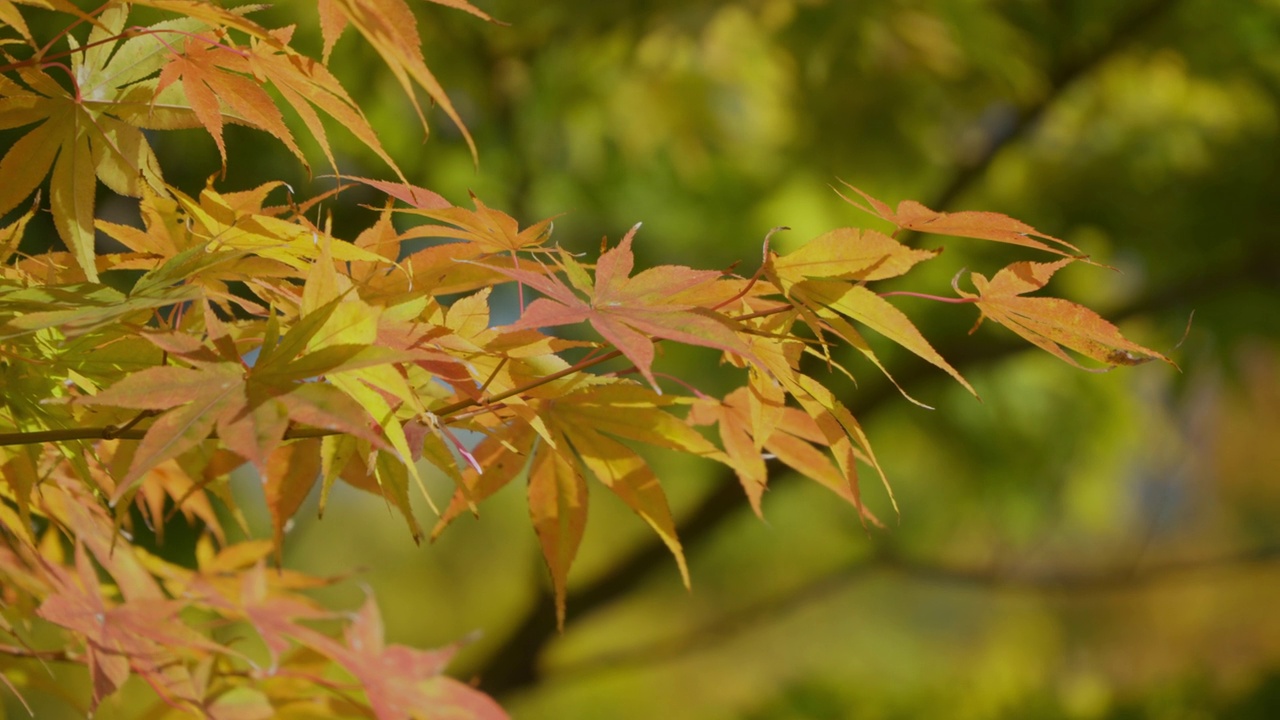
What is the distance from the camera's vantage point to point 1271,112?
84.6 inches

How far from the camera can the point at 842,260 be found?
364 mm

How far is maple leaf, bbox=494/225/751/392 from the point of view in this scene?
0.31m

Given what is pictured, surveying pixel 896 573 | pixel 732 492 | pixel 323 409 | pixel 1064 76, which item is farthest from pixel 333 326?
pixel 896 573

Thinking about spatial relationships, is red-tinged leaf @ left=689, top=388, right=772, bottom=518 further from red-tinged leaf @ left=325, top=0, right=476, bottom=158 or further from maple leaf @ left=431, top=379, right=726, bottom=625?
red-tinged leaf @ left=325, top=0, right=476, bottom=158

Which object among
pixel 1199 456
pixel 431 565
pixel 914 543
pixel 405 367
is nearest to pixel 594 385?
pixel 405 367

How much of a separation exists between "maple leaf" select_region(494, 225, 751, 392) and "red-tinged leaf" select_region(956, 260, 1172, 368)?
9 cm

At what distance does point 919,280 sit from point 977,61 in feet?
1.77

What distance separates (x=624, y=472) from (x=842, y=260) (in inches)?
5.4

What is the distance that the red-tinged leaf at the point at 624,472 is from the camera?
44 cm

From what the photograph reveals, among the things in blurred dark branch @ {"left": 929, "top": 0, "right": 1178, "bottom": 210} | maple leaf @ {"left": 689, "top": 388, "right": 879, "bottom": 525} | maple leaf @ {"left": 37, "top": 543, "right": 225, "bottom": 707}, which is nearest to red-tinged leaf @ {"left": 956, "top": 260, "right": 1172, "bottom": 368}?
maple leaf @ {"left": 689, "top": 388, "right": 879, "bottom": 525}

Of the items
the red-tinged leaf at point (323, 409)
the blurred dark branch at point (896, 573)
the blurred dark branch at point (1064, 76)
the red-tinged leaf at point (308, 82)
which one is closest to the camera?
the red-tinged leaf at point (323, 409)

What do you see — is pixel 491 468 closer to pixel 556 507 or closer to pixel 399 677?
pixel 556 507

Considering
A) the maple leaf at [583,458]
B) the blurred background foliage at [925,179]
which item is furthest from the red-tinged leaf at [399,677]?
the blurred background foliage at [925,179]

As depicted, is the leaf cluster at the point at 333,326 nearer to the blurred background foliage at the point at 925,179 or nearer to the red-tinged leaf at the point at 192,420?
the red-tinged leaf at the point at 192,420
